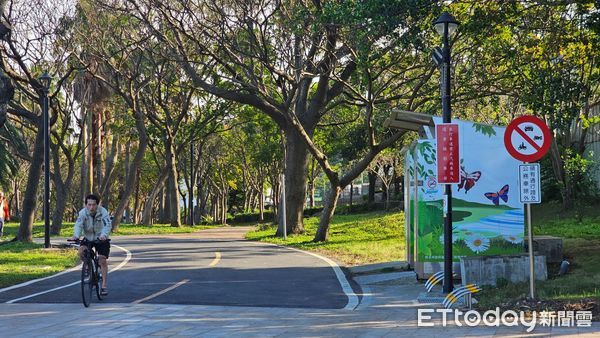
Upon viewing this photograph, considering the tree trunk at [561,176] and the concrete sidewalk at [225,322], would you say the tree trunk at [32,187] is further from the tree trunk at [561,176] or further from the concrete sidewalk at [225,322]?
the tree trunk at [561,176]

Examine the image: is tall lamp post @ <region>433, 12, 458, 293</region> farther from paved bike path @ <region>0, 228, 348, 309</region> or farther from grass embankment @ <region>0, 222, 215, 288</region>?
grass embankment @ <region>0, 222, 215, 288</region>

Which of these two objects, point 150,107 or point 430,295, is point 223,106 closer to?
point 150,107

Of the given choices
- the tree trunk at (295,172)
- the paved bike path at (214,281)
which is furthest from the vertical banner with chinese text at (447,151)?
the tree trunk at (295,172)

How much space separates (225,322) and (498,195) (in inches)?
254

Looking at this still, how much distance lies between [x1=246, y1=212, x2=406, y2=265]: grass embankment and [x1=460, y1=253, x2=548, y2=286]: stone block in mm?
5909

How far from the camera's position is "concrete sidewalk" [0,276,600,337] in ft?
26.3

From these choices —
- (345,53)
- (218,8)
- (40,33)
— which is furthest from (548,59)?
(40,33)

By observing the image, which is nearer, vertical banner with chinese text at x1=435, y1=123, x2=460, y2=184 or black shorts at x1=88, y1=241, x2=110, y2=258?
black shorts at x1=88, y1=241, x2=110, y2=258

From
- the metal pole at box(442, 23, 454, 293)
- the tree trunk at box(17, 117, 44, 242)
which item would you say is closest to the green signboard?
the metal pole at box(442, 23, 454, 293)

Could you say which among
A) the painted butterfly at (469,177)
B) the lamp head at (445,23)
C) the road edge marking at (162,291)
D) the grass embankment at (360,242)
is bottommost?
the road edge marking at (162,291)

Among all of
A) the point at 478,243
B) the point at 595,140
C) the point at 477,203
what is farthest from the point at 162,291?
the point at 595,140

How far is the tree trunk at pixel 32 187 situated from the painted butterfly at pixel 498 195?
1668 cm

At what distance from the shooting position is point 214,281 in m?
13.5

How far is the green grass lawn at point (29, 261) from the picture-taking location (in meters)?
14.2
